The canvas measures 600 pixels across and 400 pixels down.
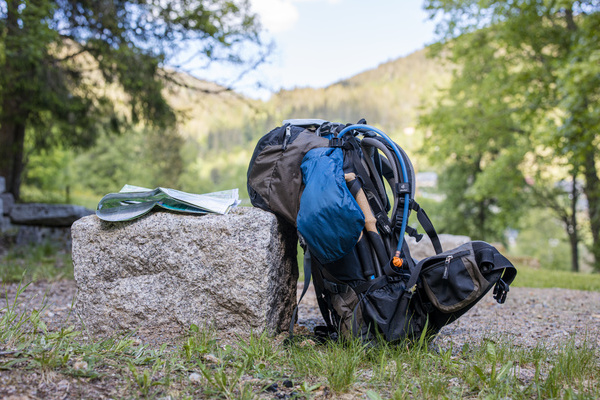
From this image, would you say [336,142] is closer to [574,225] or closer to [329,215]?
[329,215]

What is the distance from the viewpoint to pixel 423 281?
8.90ft

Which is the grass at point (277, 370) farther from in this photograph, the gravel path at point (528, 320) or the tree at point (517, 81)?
the tree at point (517, 81)

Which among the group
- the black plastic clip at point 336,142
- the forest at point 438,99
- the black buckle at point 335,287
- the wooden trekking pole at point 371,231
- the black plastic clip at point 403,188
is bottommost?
the black buckle at point 335,287

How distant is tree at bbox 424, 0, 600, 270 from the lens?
1070 cm

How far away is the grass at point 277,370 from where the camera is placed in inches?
82.0

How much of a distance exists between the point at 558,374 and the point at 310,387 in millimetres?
1206

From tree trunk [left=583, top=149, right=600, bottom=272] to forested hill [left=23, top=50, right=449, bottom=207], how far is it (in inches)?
248

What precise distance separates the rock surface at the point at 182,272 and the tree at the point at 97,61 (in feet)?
16.9

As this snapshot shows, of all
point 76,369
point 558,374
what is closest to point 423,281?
point 558,374


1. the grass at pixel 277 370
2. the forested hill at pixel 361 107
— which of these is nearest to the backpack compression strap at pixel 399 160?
the grass at pixel 277 370

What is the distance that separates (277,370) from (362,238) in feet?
3.10

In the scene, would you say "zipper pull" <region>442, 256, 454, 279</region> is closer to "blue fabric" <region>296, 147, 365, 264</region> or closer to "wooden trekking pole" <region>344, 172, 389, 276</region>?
"wooden trekking pole" <region>344, 172, 389, 276</region>

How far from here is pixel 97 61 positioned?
8859 mm

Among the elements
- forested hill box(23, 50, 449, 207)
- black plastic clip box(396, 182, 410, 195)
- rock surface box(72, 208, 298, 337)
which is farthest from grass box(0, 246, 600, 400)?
forested hill box(23, 50, 449, 207)
